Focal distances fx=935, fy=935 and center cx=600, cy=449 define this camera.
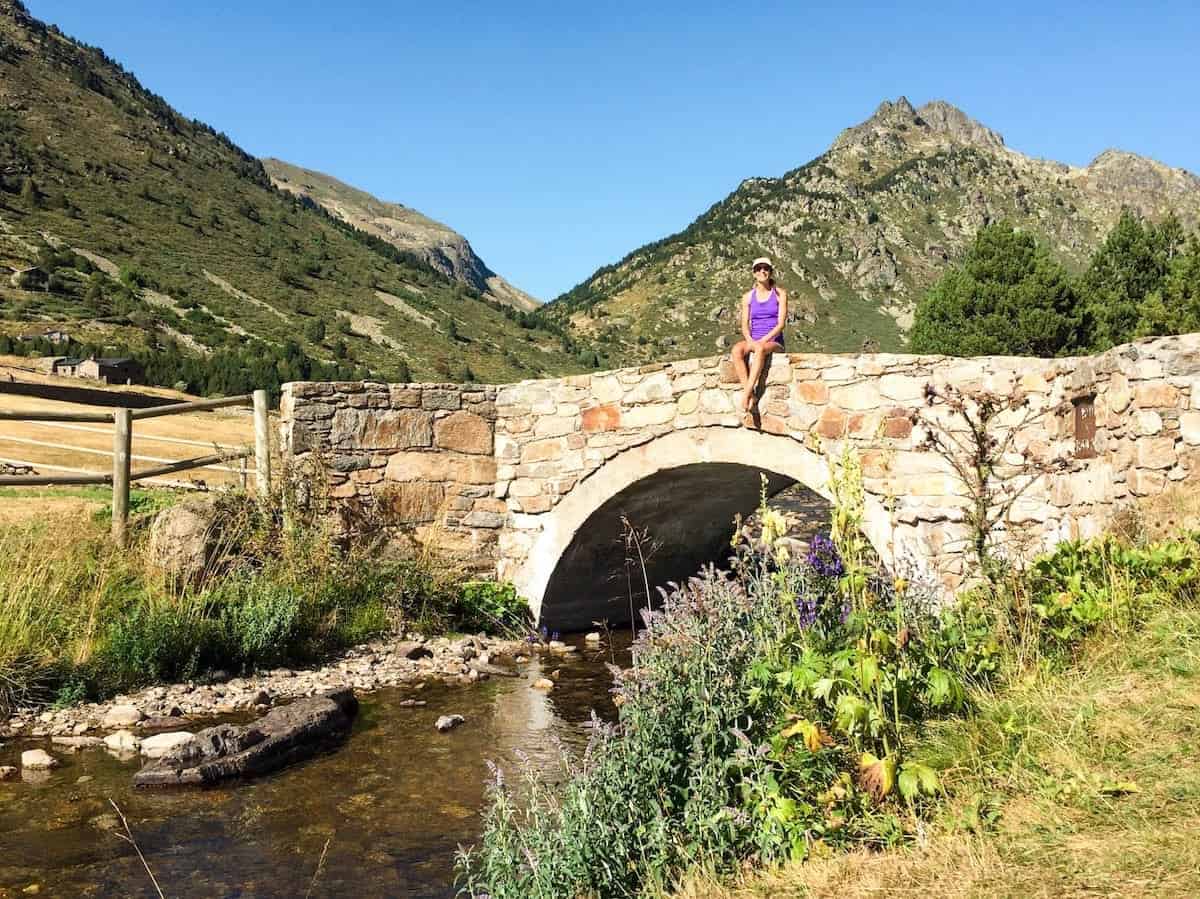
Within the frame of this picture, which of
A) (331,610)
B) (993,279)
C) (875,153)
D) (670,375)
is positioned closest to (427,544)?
(331,610)

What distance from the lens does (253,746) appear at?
5.43 metres

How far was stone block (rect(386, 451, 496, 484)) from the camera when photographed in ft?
29.7

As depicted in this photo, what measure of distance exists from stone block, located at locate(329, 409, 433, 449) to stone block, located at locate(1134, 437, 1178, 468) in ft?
20.1

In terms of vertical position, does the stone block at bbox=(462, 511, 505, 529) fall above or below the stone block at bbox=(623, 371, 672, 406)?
below

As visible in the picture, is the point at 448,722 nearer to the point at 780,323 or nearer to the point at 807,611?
the point at 807,611

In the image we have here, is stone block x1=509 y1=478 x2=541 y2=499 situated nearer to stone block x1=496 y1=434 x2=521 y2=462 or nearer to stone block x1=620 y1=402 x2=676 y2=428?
stone block x1=496 y1=434 x2=521 y2=462

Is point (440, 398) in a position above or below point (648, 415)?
above

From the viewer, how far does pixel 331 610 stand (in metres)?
8.02

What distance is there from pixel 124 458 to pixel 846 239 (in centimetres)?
6968

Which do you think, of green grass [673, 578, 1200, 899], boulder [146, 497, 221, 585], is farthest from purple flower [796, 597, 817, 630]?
boulder [146, 497, 221, 585]

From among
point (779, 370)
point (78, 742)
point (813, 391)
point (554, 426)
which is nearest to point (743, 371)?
point (779, 370)

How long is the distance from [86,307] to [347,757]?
37.9 meters

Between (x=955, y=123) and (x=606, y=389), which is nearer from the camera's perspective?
(x=606, y=389)

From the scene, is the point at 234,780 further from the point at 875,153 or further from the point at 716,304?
the point at 875,153
